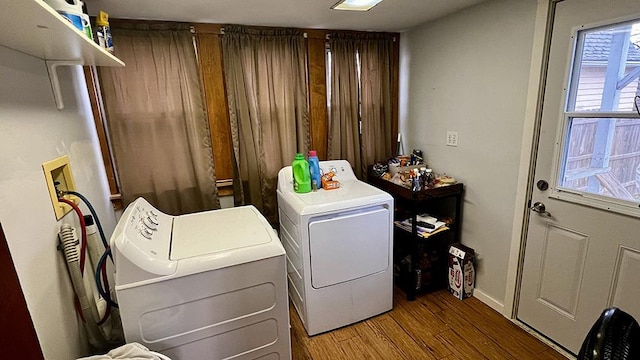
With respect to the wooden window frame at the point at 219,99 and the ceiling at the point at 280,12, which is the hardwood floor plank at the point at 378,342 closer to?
the wooden window frame at the point at 219,99

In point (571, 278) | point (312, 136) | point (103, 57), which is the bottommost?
point (571, 278)

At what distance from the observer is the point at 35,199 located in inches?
42.9

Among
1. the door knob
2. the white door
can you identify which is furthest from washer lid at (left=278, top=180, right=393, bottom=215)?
the white door

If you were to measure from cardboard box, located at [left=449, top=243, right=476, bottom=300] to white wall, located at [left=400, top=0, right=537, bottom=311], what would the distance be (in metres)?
0.06

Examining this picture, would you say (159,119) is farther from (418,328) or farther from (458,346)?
(458,346)

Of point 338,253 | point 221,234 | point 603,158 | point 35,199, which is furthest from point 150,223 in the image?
point 603,158

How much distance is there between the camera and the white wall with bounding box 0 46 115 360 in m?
0.95

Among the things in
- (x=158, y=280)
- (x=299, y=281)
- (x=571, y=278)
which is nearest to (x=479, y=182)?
(x=571, y=278)

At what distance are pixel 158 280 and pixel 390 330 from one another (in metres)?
1.59

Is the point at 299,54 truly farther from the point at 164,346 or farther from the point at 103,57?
the point at 164,346

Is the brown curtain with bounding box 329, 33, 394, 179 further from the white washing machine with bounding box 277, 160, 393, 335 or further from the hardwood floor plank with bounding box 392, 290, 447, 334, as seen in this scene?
the hardwood floor plank with bounding box 392, 290, 447, 334

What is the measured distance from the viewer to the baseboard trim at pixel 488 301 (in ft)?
7.18

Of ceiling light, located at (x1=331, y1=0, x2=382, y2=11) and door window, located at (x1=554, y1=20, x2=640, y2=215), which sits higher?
ceiling light, located at (x1=331, y1=0, x2=382, y2=11)

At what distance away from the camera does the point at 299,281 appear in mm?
2086
